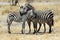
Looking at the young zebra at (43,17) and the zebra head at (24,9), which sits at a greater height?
the zebra head at (24,9)

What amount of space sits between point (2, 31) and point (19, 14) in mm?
1438

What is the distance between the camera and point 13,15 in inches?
675

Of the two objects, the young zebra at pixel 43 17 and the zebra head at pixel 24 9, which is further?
the young zebra at pixel 43 17

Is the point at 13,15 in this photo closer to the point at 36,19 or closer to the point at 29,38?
the point at 36,19

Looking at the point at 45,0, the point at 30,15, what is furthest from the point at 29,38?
the point at 45,0

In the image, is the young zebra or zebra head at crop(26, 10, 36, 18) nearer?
zebra head at crop(26, 10, 36, 18)

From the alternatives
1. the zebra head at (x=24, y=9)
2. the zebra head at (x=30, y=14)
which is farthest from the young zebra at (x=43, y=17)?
the zebra head at (x=24, y=9)

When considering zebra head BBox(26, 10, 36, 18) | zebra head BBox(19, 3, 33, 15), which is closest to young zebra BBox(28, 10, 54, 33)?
zebra head BBox(26, 10, 36, 18)

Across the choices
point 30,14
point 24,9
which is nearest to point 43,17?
point 30,14

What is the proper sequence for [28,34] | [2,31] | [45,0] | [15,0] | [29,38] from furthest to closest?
1. [45,0]
2. [15,0]
3. [2,31]
4. [28,34]
5. [29,38]

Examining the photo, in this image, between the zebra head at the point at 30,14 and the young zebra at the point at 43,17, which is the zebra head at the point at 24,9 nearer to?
the zebra head at the point at 30,14

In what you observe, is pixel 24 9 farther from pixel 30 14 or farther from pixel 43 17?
pixel 43 17

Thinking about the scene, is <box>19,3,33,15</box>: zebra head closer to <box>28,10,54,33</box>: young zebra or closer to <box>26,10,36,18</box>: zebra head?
<box>26,10,36,18</box>: zebra head

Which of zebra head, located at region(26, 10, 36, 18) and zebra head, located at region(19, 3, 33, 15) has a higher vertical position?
zebra head, located at region(19, 3, 33, 15)
